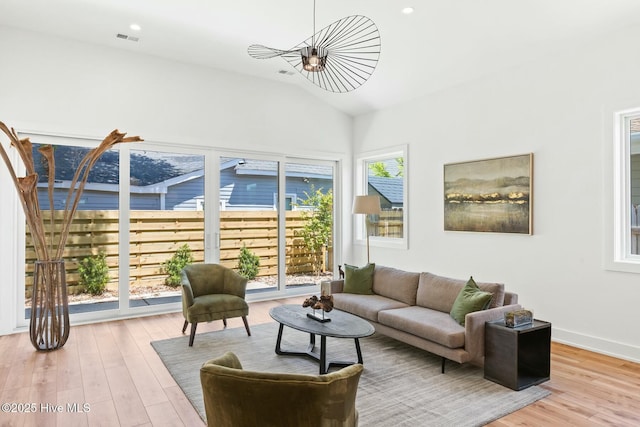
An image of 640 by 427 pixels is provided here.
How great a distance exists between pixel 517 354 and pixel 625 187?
212 cm

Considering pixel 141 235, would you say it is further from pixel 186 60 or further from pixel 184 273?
pixel 186 60

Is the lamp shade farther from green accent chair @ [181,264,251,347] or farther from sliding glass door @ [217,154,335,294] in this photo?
green accent chair @ [181,264,251,347]

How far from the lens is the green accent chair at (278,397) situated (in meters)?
1.55

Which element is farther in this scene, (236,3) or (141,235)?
(141,235)

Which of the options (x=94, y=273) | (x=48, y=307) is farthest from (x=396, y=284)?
(x=94, y=273)

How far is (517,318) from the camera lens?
10.6 ft

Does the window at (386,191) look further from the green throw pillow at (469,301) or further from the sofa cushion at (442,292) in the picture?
the green throw pillow at (469,301)

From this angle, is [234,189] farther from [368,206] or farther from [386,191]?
[386,191]

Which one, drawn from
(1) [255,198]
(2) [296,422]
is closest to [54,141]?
(1) [255,198]

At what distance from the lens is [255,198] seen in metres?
6.24

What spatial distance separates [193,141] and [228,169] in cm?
65

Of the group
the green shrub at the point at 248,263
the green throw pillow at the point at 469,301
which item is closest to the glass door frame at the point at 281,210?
the green shrub at the point at 248,263

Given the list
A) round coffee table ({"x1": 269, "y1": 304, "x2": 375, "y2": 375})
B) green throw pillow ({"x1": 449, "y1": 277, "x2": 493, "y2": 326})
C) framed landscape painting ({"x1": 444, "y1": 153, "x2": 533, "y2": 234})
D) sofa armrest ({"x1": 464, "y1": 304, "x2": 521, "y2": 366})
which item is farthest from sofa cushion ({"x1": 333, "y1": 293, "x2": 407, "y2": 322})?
framed landscape painting ({"x1": 444, "y1": 153, "x2": 533, "y2": 234})

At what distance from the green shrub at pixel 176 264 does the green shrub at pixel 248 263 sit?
0.76 m
